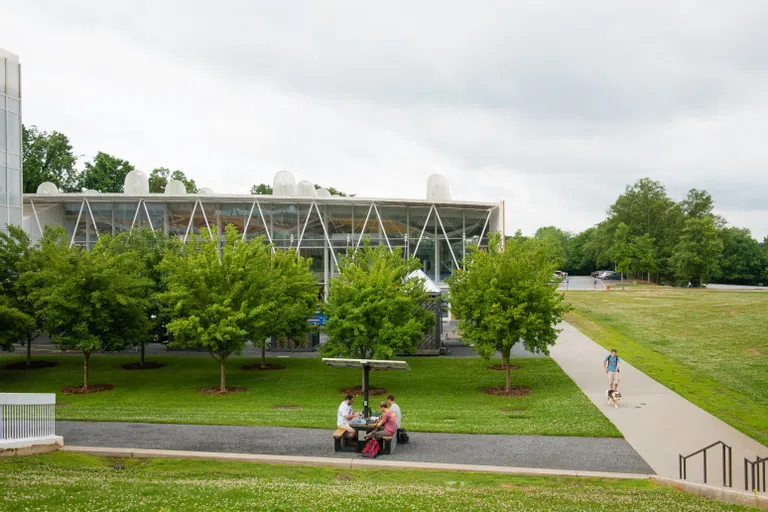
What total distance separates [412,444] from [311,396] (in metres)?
8.13

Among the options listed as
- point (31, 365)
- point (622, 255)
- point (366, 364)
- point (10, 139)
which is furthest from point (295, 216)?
point (622, 255)

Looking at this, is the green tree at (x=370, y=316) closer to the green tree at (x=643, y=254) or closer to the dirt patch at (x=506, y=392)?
the dirt patch at (x=506, y=392)

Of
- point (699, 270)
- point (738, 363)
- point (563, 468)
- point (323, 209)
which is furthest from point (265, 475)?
point (699, 270)

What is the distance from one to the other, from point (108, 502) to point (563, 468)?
907cm

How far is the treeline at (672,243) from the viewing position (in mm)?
79312

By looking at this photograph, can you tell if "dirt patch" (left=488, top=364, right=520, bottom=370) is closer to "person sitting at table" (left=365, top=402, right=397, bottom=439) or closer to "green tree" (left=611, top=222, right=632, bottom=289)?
"person sitting at table" (left=365, top=402, right=397, bottom=439)

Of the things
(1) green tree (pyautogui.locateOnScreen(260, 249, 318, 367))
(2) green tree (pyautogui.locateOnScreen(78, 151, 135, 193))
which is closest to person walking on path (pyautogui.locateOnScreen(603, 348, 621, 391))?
(1) green tree (pyautogui.locateOnScreen(260, 249, 318, 367))

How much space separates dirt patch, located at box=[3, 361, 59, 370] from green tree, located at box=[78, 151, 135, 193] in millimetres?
50440

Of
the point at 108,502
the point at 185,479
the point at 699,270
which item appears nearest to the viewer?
the point at 108,502

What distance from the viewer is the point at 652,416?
17.8 m

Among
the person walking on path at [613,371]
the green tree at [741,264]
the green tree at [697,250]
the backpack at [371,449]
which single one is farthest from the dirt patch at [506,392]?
the green tree at [741,264]

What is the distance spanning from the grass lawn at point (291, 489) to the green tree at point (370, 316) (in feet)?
31.5

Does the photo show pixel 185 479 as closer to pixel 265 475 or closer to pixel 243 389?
pixel 265 475

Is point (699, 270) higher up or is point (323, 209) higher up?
point (323, 209)
